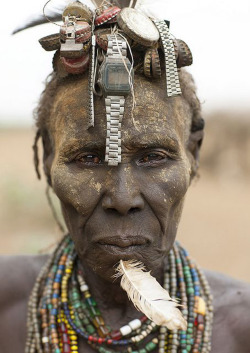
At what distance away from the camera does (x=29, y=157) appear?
25312 millimetres

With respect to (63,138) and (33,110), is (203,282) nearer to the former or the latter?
(63,138)

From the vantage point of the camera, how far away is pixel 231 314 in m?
3.53

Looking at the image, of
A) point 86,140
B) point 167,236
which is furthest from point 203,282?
point 86,140

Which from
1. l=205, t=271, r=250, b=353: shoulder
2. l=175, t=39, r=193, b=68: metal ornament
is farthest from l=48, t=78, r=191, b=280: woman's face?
l=205, t=271, r=250, b=353: shoulder

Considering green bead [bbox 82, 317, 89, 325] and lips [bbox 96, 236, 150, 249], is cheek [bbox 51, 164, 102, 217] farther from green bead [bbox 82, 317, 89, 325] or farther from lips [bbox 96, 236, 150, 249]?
green bead [bbox 82, 317, 89, 325]

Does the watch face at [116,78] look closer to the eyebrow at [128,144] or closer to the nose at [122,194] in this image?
the eyebrow at [128,144]

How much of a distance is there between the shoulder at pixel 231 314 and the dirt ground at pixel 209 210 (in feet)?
6.21

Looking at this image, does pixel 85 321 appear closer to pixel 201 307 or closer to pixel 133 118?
pixel 201 307

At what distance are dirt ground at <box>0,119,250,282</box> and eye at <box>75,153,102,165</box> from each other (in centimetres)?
220

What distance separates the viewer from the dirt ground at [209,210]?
1096 cm

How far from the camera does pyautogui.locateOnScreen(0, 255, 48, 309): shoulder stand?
3773 millimetres

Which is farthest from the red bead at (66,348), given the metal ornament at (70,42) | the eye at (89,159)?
the metal ornament at (70,42)

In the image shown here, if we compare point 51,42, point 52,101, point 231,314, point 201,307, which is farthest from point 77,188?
point 231,314

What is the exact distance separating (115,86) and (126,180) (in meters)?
0.43
